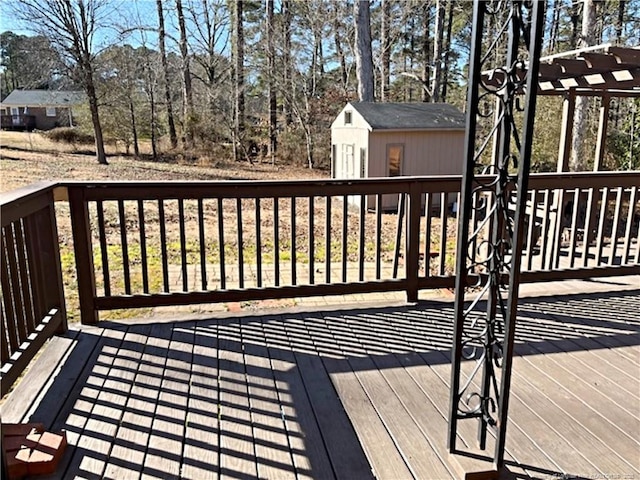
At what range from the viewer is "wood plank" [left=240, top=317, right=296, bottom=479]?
181cm

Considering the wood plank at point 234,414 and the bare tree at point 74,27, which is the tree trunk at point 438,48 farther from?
the wood plank at point 234,414

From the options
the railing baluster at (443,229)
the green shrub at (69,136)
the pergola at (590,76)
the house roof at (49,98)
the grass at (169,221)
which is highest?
the house roof at (49,98)

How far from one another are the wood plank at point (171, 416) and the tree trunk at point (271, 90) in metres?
14.2

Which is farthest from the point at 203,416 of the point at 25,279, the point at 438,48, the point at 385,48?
the point at 438,48

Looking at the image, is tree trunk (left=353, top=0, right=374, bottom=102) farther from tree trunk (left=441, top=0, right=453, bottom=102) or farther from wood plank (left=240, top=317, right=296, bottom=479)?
wood plank (left=240, top=317, right=296, bottom=479)

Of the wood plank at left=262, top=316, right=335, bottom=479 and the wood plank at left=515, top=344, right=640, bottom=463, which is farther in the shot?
the wood plank at left=515, top=344, right=640, bottom=463

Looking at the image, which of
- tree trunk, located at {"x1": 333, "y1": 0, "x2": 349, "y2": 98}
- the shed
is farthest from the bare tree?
tree trunk, located at {"x1": 333, "y1": 0, "x2": 349, "y2": 98}

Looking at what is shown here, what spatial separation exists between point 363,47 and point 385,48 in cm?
567

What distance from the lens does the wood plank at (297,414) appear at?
1.81m

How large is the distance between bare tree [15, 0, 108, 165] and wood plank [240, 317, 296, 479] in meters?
13.0

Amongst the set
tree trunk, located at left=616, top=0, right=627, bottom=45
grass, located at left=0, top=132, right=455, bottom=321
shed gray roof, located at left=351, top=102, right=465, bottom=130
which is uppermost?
tree trunk, located at left=616, top=0, right=627, bottom=45

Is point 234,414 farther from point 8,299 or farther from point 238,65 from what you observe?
point 238,65

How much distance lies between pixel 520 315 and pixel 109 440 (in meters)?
2.49

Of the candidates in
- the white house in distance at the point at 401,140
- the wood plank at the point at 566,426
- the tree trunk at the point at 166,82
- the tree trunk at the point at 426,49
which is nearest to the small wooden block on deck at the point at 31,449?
the wood plank at the point at 566,426
